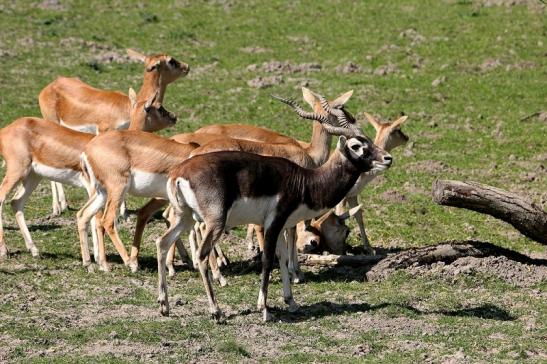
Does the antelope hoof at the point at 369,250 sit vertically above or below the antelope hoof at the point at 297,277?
below

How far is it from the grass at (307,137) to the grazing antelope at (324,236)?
820 mm

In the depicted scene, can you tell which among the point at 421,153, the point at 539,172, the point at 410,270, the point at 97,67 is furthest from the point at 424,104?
the point at 410,270

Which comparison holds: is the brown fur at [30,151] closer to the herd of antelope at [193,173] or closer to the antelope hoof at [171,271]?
the herd of antelope at [193,173]

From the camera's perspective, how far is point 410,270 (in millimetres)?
12203

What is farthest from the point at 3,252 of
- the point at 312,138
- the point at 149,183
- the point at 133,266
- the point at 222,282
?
the point at 312,138

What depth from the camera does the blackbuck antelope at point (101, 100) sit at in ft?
53.5

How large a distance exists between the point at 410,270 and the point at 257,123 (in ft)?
24.2

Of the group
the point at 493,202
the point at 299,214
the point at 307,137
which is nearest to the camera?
the point at 299,214

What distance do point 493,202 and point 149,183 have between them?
12.3ft

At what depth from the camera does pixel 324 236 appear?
1359cm

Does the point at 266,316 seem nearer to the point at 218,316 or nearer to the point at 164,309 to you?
the point at 218,316

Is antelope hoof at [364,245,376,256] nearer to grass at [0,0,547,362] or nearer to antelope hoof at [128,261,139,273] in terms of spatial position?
grass at [0,0,547,362]

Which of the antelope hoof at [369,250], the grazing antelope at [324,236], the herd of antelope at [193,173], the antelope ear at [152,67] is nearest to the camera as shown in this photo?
Result: the herd of antelope at [193,173]

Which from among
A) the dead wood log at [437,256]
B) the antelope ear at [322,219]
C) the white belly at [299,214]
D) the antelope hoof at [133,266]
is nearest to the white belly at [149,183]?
the antelope hoof at [133,266]
